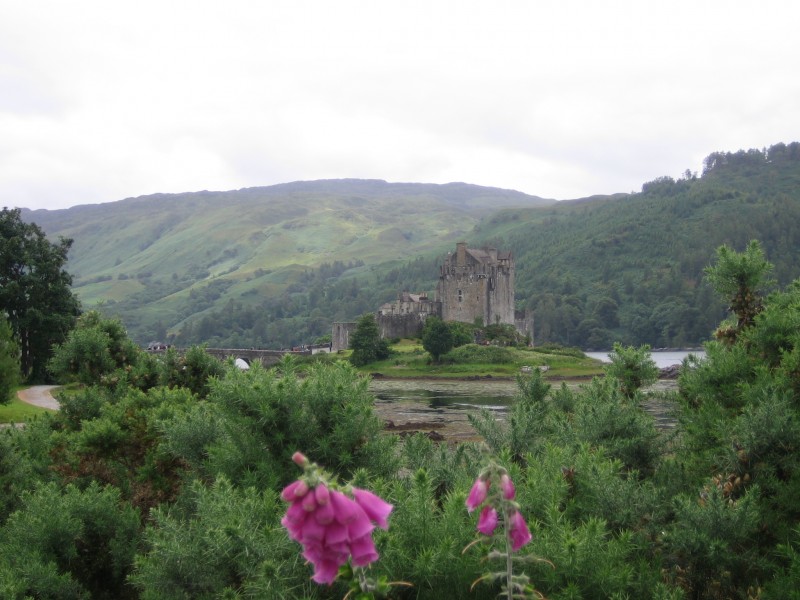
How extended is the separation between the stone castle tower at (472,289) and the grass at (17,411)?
86529mm

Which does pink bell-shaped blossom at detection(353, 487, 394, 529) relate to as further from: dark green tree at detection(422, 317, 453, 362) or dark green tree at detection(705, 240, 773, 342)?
dark green tree at detection(422, 317, 453, 362)

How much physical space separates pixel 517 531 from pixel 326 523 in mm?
1119

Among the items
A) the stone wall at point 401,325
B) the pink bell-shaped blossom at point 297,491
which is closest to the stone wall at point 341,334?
the stone wall at point 401,325

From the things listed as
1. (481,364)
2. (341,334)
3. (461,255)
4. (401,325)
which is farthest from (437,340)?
(461,255)

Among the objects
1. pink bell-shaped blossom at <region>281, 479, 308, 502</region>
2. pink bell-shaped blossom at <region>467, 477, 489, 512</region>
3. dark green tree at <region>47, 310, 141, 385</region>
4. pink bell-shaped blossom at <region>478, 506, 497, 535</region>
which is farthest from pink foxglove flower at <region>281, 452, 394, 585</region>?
dark green tree at <region>47, 310, 141, 385</region>

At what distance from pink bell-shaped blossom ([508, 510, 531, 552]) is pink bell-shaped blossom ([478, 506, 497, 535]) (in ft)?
0.30

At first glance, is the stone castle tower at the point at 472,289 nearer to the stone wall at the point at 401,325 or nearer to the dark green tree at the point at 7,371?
the stone wall at the point at 401,325

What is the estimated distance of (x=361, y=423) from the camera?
879cm

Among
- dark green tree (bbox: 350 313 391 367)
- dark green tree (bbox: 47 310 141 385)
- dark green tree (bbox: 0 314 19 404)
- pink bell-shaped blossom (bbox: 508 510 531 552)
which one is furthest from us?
dark green tree (bbox: 350 313 391 367)

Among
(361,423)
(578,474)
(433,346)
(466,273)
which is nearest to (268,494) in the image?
(361,423)

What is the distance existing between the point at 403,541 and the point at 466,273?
11244cm

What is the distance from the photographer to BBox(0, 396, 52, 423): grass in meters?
28.7

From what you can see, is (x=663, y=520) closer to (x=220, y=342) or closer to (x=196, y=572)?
(x=196, y=572)

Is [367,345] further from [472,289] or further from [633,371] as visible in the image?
[633,371]
